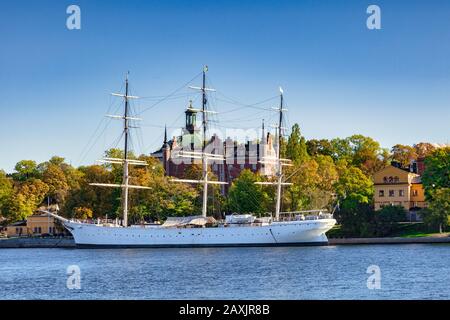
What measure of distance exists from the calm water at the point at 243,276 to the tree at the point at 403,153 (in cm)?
6246

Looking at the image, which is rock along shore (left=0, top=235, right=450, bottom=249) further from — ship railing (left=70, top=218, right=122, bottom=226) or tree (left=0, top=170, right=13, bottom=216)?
tree (left=0, top=170, right=13, bottom=216)

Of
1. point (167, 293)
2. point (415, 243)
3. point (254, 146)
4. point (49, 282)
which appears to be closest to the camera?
point (167, 293)

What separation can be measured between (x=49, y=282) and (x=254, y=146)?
257 feet

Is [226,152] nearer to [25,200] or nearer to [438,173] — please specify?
[25,200]

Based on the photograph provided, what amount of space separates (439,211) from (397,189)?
15.9m

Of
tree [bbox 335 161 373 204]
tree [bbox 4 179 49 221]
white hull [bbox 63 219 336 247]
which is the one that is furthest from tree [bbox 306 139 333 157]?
white hull [bbox 63 219 336 247]

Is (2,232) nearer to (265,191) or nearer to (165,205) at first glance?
(165,205)

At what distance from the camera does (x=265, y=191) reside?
314ft

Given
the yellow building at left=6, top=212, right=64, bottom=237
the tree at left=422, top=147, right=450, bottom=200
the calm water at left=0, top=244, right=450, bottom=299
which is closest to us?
the calm water at left=0, top=244, right=450, bottom=299

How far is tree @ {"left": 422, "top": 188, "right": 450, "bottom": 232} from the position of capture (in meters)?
79.4

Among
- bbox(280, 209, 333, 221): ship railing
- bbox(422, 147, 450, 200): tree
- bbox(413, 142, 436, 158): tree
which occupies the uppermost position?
bbox(413, 142, 436, 158): tree

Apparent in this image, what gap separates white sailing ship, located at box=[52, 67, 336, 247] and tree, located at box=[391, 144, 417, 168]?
43.3 metres

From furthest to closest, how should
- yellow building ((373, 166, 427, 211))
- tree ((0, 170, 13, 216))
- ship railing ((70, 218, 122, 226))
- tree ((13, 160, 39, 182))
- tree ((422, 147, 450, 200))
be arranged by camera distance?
1. tree ((13, 160, 39, 182))
2. tree ((0, 170, 13, 216))
3. yellow building ((373, 166, 427, 211))
4. ship railing ((70, 218, 122, 226))
5. tree ((422, 147, 450, 200))
